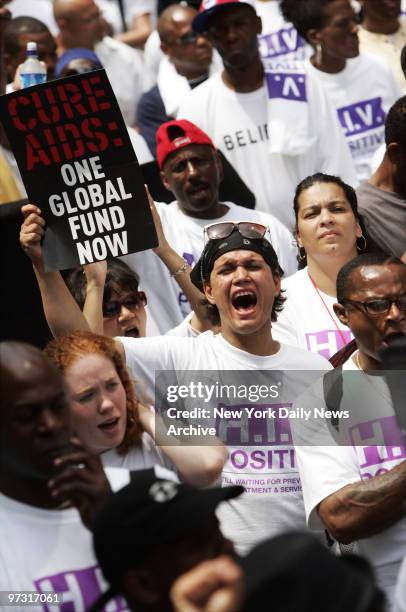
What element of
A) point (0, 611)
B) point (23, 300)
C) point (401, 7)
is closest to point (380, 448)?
point (0, 611)

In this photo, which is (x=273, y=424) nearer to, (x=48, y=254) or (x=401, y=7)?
(x=48, y=254)

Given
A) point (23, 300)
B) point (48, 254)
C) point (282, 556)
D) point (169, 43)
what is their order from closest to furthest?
1. point (282, 556)
2. point (48, 254)
3. point (23, 300)
4. point (169, 43)

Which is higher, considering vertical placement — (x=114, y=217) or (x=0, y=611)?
(x=114, y=217)

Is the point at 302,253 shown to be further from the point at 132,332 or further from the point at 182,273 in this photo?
the point at 132,332

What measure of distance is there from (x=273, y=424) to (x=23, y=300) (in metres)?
2.24

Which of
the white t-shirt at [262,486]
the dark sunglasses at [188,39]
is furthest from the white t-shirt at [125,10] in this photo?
the white t-shirt at [262,486]

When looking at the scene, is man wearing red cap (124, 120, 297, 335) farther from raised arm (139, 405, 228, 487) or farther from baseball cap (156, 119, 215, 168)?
raised arm (139, 405, 228, 487)

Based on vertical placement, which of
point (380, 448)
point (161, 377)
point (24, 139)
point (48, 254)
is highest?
point (24, 139)

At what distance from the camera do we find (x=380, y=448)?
4246mm

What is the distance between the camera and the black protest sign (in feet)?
16.3

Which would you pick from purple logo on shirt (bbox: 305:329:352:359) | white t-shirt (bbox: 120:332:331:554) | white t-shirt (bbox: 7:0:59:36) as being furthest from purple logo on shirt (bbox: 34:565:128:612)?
white t-shirt (bbox: 7:0:59:36)

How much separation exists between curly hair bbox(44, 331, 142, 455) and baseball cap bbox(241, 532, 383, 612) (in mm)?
1379

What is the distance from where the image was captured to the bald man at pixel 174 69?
7773 mm

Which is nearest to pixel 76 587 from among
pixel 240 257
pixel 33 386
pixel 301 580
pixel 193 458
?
pixel 33 386
